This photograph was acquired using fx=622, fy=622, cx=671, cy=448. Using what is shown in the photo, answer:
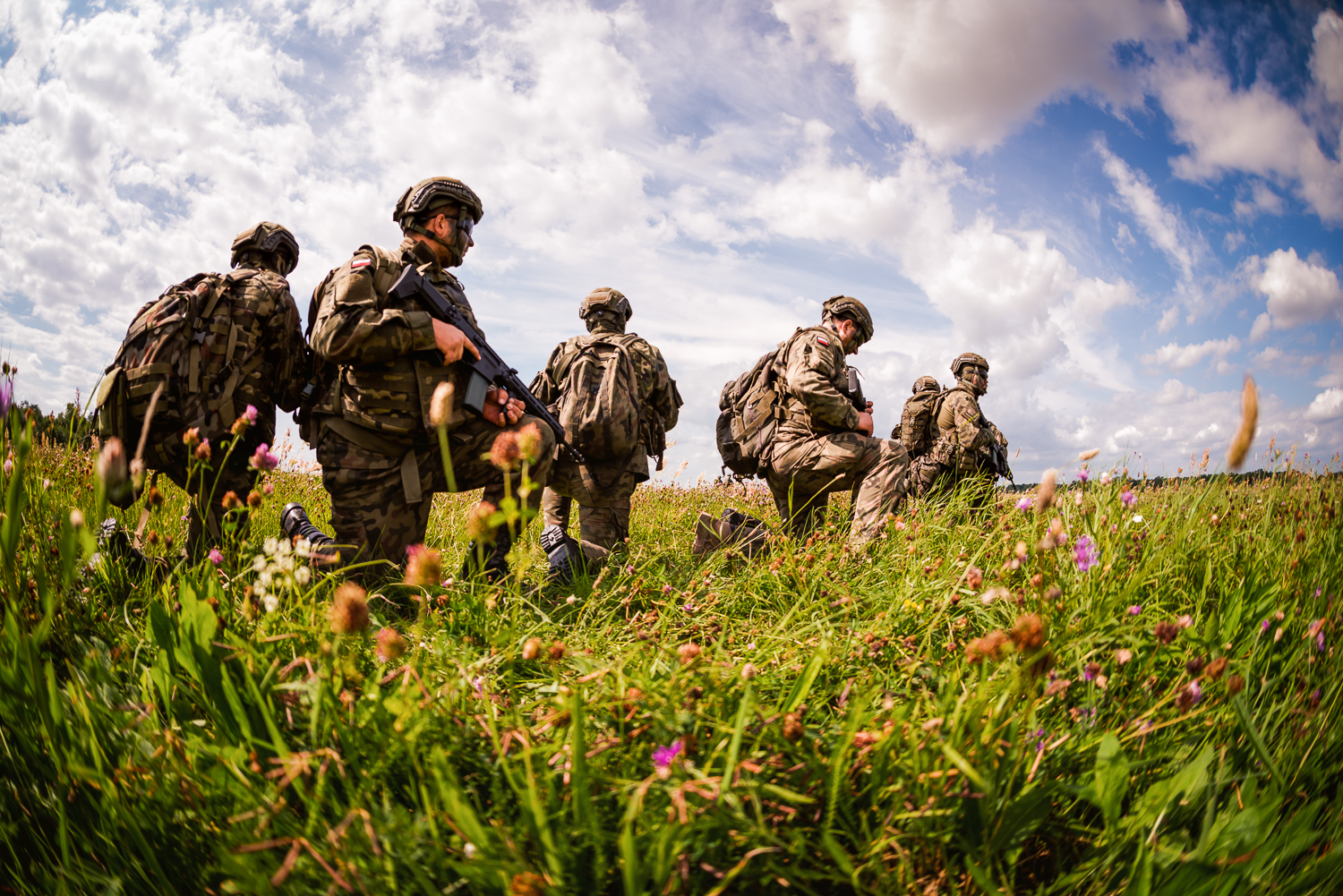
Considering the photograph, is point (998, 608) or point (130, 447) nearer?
point (998, 608)

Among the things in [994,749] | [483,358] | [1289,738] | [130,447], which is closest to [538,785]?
[994,749]

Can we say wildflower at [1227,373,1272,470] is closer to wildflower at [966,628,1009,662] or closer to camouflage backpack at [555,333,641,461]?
wildflower at [966,628,1009,662]

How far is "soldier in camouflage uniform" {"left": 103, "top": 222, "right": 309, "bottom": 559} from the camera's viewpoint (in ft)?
11.6

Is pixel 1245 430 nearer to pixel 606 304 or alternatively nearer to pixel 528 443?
pixel 528 443

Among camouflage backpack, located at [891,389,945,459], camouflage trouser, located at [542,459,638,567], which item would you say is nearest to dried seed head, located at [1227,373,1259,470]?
camouflage trouser, located at [542,459,638,567]

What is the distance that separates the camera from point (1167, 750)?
52.1 inches

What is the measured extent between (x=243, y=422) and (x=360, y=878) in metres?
1.38

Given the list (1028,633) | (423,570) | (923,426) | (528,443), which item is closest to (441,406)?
(528,443)

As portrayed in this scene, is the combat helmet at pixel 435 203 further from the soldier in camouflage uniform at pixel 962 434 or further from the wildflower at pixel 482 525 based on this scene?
the soldier in camouflage uniform at pixel 962 434

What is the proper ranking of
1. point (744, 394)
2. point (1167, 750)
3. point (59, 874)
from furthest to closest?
point (744, 394) < point (1167, 750) < point (59, 874)

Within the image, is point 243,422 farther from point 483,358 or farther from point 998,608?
point 998,608

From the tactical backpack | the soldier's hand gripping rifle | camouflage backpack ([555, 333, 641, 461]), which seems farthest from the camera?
camouflage backpack ([555, 333, 641, 461])

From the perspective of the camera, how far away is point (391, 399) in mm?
3242

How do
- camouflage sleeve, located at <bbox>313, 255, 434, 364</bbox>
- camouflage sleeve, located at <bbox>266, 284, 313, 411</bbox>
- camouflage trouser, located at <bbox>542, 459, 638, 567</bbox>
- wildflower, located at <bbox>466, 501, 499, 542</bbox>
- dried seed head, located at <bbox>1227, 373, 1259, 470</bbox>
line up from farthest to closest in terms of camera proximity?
camouflage trouser, located at <bbox>542, 459, 638, 567</bbox>, camouflage sleeve, located at <bbox>266, 284, 313, 411</bbox>, camouflage sleeve, located at <bbox>313, 255, 434, 364</bbox>, wildflower, located at <bbox>466, 501, 499, 542</bbox>, dried seed head, located at <bbox>1227, 373, 1259, 470</bbox>
